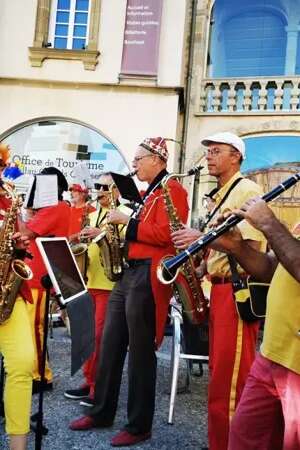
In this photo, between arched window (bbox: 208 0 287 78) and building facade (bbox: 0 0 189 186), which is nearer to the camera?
building facade (bbox: 0 0 189 186)

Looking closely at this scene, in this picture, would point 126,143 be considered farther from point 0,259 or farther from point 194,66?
point 0,259

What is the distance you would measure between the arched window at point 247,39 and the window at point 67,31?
298 centimetres

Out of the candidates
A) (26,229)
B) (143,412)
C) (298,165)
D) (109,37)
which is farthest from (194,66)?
(143,412)

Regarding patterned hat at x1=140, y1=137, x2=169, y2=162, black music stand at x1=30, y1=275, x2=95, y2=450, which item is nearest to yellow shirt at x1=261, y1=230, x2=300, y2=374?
black music stand at x1=30, y1=275, x2=95, y2=450

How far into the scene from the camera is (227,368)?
129 inches

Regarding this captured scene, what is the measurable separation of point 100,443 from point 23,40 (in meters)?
10.9

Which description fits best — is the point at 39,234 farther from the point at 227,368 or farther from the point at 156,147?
the point at 227,368

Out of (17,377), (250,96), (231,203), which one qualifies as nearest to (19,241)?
(17,377)

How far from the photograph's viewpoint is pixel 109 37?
12.4 meters

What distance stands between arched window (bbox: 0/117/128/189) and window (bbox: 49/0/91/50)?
1850mm

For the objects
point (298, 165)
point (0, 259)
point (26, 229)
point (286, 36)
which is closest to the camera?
point (0, 259)

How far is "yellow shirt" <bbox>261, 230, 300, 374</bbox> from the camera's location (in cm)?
215

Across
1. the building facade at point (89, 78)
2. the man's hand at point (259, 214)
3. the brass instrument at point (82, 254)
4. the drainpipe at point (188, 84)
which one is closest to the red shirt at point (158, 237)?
the brass instrument at point (82, 254)

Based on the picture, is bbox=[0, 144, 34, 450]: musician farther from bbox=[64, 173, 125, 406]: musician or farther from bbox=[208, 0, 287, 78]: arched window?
bbox=[208, 0, 287, 78]: arched window
